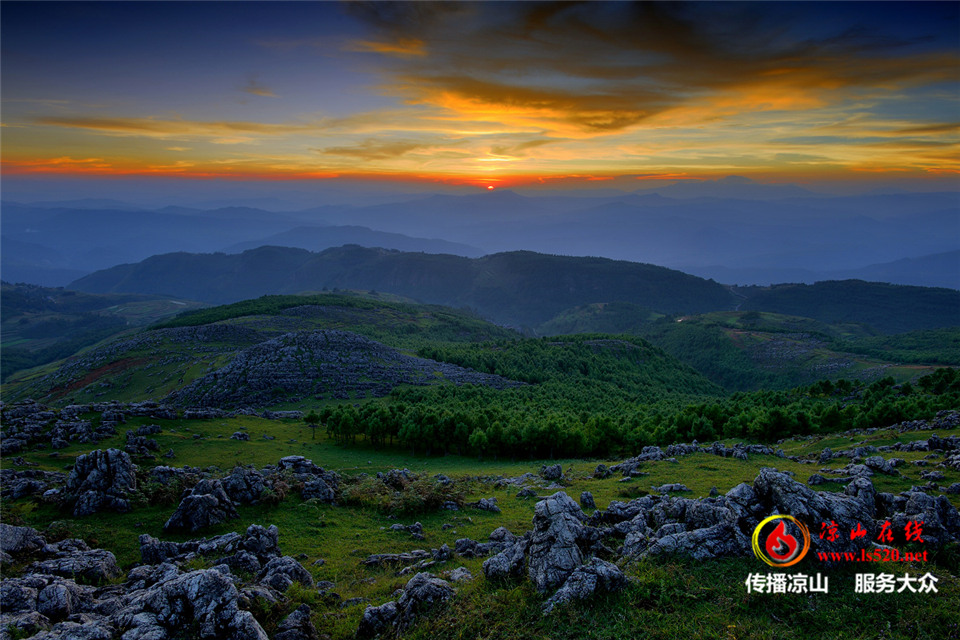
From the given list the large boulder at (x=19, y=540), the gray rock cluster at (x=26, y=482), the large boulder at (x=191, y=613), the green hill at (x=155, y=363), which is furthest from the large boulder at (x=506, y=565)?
the green hill at (x=155, y=363)

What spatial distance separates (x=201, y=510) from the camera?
29766 millimetres

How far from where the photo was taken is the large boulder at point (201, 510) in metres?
29.2

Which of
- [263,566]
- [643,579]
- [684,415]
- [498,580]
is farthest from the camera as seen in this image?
[684,415]

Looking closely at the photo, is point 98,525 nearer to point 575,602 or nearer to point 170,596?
point 170,596

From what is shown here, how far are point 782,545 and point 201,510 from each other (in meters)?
33.2

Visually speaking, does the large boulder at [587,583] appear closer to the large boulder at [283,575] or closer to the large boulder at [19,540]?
the large boulder at [283,575]

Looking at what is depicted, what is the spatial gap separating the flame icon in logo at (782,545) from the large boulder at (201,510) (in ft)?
104

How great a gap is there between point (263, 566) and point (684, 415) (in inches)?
2008

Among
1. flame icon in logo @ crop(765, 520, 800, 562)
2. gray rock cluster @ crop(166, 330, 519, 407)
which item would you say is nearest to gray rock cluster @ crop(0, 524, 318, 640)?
flame icon in logo @ crop(765, 520, 800, 562)

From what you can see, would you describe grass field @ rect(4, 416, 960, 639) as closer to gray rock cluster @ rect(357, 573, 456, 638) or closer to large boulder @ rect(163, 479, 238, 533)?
gray rock cluster @ rect(357, 573, 456, 638)

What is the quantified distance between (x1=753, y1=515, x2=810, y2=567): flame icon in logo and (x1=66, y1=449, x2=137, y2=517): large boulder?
38.4 m

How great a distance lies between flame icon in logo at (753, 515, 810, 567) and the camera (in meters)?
18.8

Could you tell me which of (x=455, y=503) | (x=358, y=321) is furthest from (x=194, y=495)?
(x=358, y=321)

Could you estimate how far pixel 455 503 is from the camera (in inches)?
1407
